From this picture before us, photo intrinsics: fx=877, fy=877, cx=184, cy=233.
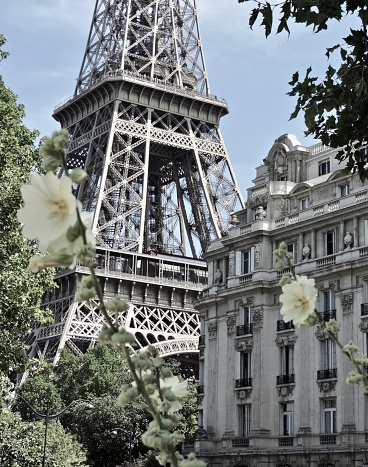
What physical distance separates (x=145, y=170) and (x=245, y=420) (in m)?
34.8

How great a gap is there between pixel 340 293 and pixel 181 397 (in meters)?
43.8

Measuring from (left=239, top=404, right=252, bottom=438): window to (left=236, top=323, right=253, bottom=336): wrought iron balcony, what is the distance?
436 cm

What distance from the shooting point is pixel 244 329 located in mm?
53562

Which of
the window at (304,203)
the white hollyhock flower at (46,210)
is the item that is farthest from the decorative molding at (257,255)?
the white hollyhock flower at (46,210)

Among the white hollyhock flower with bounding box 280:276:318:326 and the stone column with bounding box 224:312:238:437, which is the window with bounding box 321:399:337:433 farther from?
the white hollyhock flower with bounding box 280:276:318:326

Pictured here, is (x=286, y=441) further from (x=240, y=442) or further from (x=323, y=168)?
(x=323, y=168)

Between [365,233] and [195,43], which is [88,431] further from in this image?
[195,43]

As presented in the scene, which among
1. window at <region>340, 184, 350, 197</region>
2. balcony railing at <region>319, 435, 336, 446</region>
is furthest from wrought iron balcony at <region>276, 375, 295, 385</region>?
window at <region>340, 184, 350, 197</region>

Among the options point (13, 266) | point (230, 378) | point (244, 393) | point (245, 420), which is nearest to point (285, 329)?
point (244, 393)

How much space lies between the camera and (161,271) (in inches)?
3184

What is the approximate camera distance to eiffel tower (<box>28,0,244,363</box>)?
250 feet

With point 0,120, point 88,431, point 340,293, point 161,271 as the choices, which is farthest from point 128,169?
point 0,120

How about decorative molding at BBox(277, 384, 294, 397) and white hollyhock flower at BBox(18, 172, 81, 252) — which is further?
decorative molding at BBox(277, 384, 294, 397)

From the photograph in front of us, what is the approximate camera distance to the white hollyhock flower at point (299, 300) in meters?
4.62
